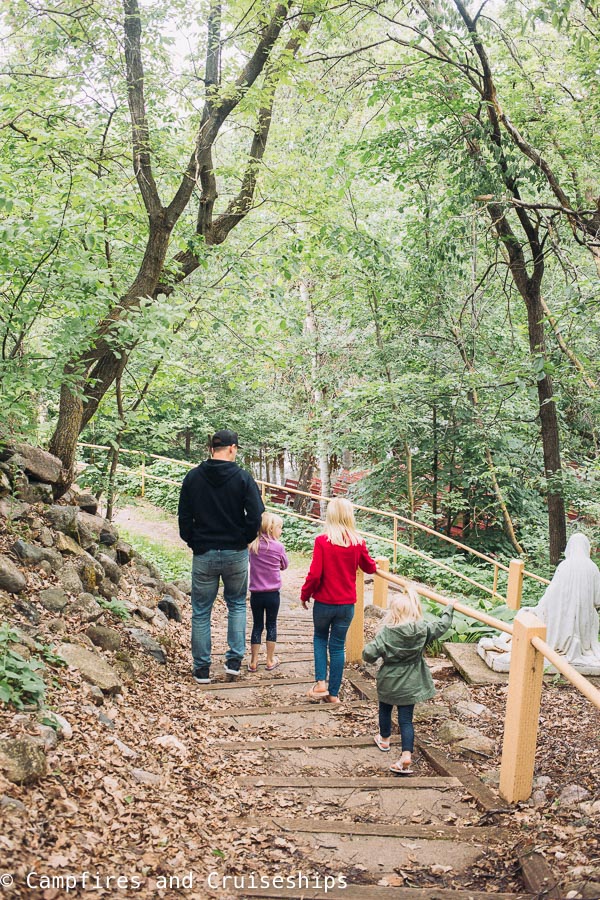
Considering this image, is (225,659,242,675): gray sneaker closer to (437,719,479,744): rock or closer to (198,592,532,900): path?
(198,592,532,900): path

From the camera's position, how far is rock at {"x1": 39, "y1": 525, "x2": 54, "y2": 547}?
587cm

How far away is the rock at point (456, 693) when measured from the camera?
212 inches

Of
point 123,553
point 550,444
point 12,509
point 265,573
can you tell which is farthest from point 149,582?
point 550,444

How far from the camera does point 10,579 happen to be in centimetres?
473

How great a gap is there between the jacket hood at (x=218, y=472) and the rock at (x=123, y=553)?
284cm

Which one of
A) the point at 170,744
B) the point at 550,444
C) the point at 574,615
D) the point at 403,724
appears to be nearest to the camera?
the point at 170,744

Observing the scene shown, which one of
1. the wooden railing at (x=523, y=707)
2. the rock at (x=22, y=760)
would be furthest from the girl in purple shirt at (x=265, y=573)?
the rock at (x=22, y=760)

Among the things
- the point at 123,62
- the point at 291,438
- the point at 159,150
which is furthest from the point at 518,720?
→ the point at 291,438

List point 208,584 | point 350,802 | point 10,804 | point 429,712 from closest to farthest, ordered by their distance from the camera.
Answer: point 10,804, point 350,802, point 429,712, point 208,584

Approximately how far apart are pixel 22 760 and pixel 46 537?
3.35 meters

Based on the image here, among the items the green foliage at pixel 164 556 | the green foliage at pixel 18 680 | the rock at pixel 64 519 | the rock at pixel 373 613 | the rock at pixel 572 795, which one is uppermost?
the rock at pixel 64 519

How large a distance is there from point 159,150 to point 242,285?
6.45 ft

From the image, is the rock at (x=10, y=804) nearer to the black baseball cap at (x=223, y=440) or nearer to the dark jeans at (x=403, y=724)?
the dark jeans at (x=403, y=724)

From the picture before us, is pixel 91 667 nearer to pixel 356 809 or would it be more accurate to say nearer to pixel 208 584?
Answer: pixel 208 584
